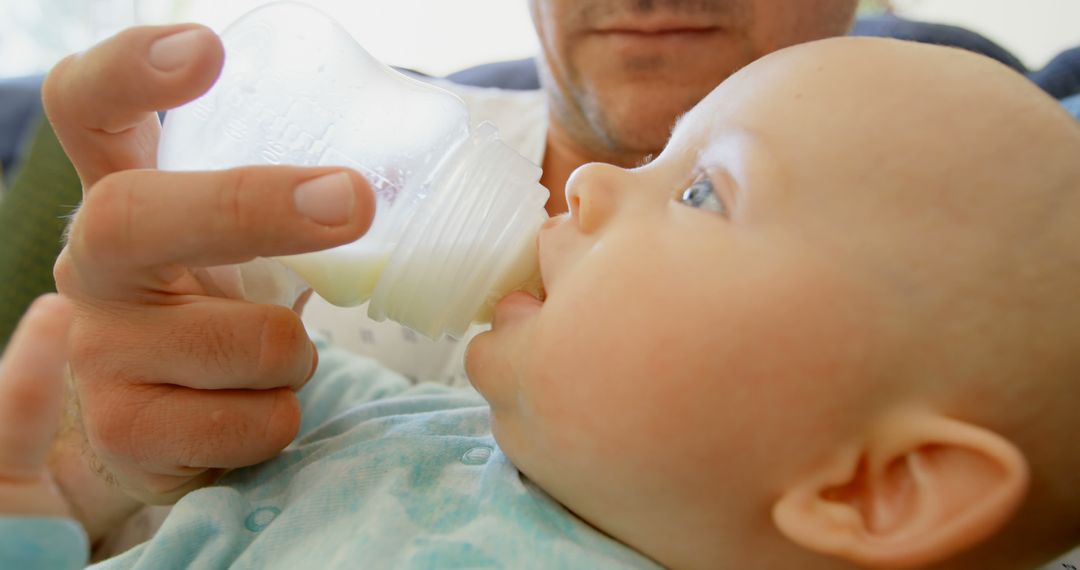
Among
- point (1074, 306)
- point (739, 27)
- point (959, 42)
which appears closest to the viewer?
point (1074, 306)

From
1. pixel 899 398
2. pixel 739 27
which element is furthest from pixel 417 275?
pixel 739 27

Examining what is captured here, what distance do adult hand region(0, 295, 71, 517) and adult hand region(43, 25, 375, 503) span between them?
0.56ft

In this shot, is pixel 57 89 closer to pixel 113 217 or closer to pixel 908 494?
pixel 113 217

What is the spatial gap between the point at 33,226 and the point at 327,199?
189cm

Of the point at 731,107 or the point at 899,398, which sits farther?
the point at 731,107

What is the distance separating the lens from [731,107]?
683mm

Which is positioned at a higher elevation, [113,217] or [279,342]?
[113,217]

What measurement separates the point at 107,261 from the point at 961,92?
2.22 ft

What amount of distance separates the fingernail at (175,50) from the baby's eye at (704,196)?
16.3 inches

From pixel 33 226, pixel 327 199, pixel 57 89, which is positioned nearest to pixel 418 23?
pixel 33 226

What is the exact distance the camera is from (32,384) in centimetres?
44

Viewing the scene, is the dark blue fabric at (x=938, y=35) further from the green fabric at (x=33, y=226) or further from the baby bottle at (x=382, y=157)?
the green fabric at (x=33, y=226)

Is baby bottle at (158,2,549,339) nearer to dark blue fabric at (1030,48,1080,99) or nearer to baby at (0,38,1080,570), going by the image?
baby at (0,38,1080,570)

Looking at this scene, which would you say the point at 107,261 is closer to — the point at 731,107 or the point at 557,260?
the point at 557,260
